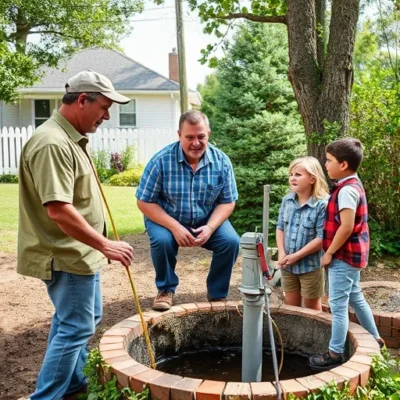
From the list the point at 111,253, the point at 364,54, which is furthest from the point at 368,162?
the point at 364,54

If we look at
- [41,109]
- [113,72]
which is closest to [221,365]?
[41,109]

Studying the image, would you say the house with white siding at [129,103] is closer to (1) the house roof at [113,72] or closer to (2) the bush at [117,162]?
(1) the house roof at [113,72]

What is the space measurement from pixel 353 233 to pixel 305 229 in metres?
0.57

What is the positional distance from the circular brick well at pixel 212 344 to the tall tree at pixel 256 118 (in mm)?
4211

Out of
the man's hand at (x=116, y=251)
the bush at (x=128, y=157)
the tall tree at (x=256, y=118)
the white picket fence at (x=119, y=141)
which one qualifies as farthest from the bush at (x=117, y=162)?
the man's hand at (x=116, y=251)

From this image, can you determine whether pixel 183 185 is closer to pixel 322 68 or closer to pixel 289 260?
pixel 289 260

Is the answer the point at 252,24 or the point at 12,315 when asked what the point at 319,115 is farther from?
the point at 252,24

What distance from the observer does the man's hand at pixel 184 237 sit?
3.57 meters

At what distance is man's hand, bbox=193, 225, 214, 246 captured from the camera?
363 centimetres

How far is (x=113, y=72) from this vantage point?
21953mm

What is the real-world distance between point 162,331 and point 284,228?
1135mm

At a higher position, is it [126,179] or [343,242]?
[126,179]

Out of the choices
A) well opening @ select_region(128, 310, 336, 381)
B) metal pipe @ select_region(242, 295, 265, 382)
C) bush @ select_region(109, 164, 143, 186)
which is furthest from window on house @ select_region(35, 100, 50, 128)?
metal pipe @ select_region(242, 295, 265, 382)

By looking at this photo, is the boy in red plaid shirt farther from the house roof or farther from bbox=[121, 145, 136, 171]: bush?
the house roof
